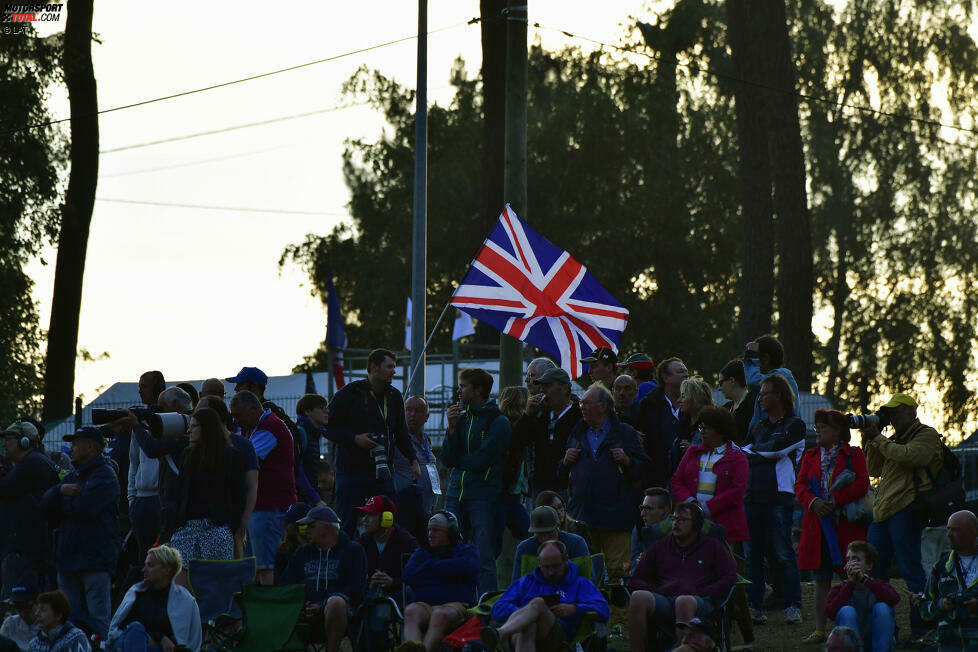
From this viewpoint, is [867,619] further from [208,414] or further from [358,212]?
[358,212]

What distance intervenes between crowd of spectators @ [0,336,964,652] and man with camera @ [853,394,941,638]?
0.02 meters

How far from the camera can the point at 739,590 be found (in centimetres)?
1084

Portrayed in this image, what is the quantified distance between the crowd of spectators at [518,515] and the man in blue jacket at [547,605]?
0.05 feet

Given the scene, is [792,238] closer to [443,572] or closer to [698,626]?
[443,572]

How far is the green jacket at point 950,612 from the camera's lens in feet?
33.0

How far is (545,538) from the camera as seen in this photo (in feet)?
35.1

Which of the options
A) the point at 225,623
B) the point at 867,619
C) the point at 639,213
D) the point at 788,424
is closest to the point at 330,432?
the point at 225,623

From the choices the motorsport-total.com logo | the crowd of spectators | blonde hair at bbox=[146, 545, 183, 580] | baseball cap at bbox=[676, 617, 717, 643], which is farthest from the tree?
baseball cap at bbox=[676, 617, 717, 643]

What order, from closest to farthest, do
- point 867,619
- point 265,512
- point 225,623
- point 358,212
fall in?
point 867,619 < point 225,623 < point 265,512 < point 358,212

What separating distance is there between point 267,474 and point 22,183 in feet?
58.5

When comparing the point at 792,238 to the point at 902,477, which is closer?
the point at 902,477

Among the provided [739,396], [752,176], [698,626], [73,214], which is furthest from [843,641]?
[73,214]

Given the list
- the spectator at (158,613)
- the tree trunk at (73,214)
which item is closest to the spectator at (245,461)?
the spectator at (158,613)

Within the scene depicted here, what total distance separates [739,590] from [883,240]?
3271 centimetres
